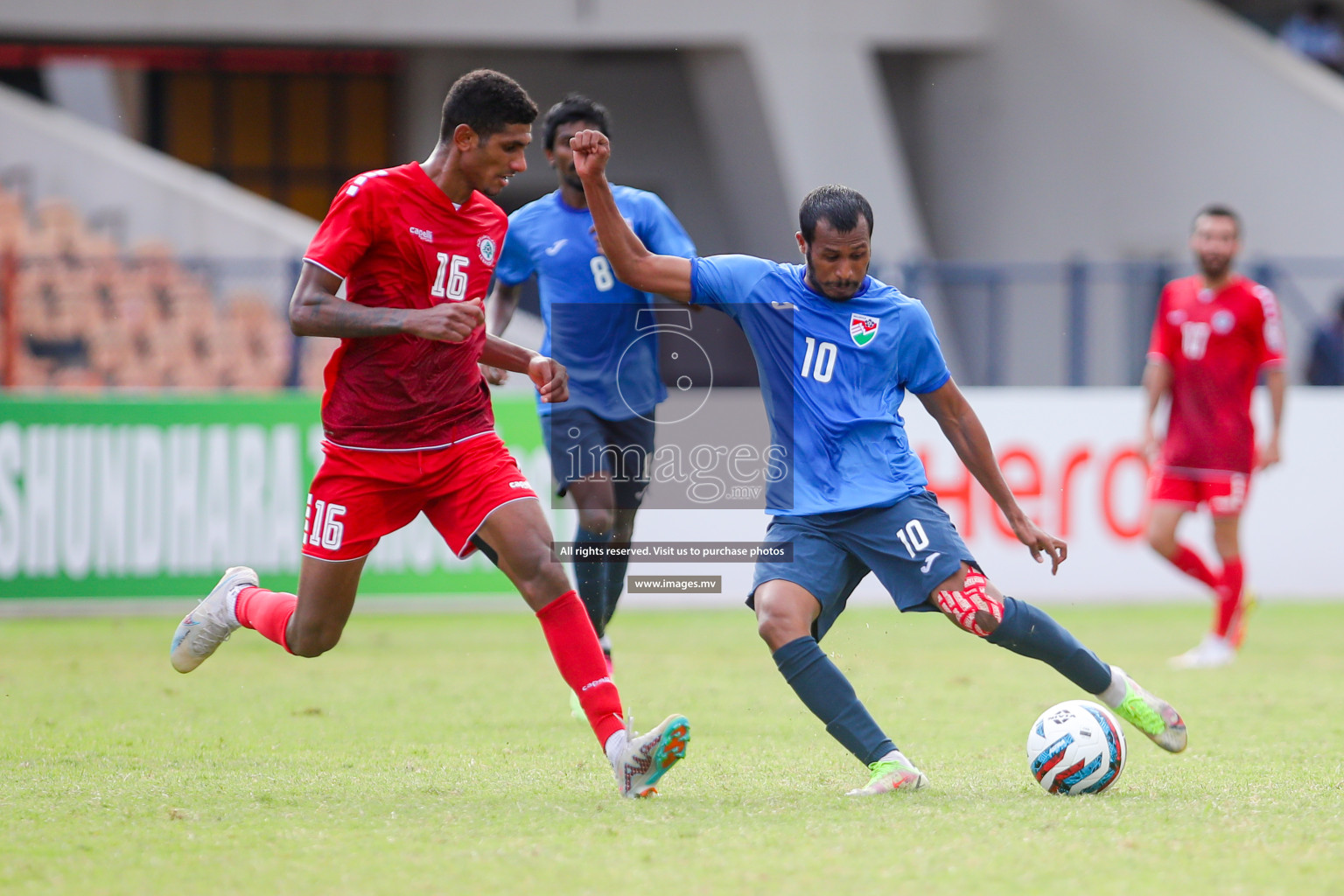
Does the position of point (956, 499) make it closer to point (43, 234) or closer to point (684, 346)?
point (684, 346)

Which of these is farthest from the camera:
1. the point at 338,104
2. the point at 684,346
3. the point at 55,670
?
the point at 338,104

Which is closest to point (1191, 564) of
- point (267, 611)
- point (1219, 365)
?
point (1219, 365)

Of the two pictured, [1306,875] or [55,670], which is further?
[55,670]

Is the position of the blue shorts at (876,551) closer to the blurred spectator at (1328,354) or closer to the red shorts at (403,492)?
the red shorts at (403,492)

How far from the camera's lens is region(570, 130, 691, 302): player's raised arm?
16.0 ft

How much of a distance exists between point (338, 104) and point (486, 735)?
677 inches

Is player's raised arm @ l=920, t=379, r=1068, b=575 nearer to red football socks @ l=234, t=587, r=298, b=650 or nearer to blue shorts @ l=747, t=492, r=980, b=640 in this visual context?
blue shorts @ l=747, t=492, r=980, b=640

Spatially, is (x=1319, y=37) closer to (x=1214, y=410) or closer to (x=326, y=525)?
(x=1214, y=410)

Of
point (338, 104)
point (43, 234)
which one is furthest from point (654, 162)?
point (43, 234)

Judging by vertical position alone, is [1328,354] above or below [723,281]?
below

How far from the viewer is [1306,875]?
3.87 metres

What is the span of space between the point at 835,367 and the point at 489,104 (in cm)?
135

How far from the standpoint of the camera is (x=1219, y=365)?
9.55 meters

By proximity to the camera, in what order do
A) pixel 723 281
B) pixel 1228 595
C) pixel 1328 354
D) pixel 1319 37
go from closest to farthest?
pixel 723 281 → pixel 1228 595 → pixel 1328 354 → pixel 1319 37
